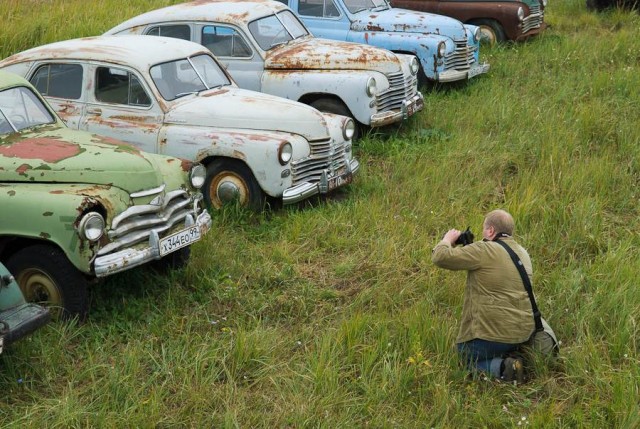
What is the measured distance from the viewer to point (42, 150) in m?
6.65

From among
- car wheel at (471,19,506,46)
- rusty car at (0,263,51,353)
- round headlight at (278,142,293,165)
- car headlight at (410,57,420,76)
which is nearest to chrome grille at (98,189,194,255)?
rusty car at (0,263,51,353)

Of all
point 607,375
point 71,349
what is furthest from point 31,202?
point 607,375

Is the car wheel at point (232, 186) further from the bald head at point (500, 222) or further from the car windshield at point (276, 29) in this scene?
the bald head at point (500, 222)

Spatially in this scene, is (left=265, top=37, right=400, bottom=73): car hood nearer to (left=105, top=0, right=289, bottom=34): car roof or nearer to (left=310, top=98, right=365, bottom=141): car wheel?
(left=310, top=98, right=365, bottom=141): car wheel

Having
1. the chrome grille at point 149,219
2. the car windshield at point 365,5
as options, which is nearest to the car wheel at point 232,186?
the chrome grille at point 149,219

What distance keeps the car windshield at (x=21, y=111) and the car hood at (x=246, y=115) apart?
→ 1227mm

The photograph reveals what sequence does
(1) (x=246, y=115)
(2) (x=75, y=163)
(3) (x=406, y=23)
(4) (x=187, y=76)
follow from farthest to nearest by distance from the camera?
1. (3) (x=406, y=23)
2. (4) (x=187, y=76)
3. (1) (x=246, y=115)
4. (2) (x=75, y=163)

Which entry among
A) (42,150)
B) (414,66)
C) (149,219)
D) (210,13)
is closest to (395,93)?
(414,66)

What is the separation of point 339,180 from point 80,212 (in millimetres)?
3076

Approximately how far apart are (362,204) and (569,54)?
6.07 metres

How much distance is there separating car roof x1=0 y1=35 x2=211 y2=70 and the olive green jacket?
3.94 meters

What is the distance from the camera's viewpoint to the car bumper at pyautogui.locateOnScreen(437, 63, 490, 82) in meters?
11.7

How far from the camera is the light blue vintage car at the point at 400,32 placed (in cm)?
1170

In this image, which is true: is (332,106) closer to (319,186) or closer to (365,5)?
(319,186)
